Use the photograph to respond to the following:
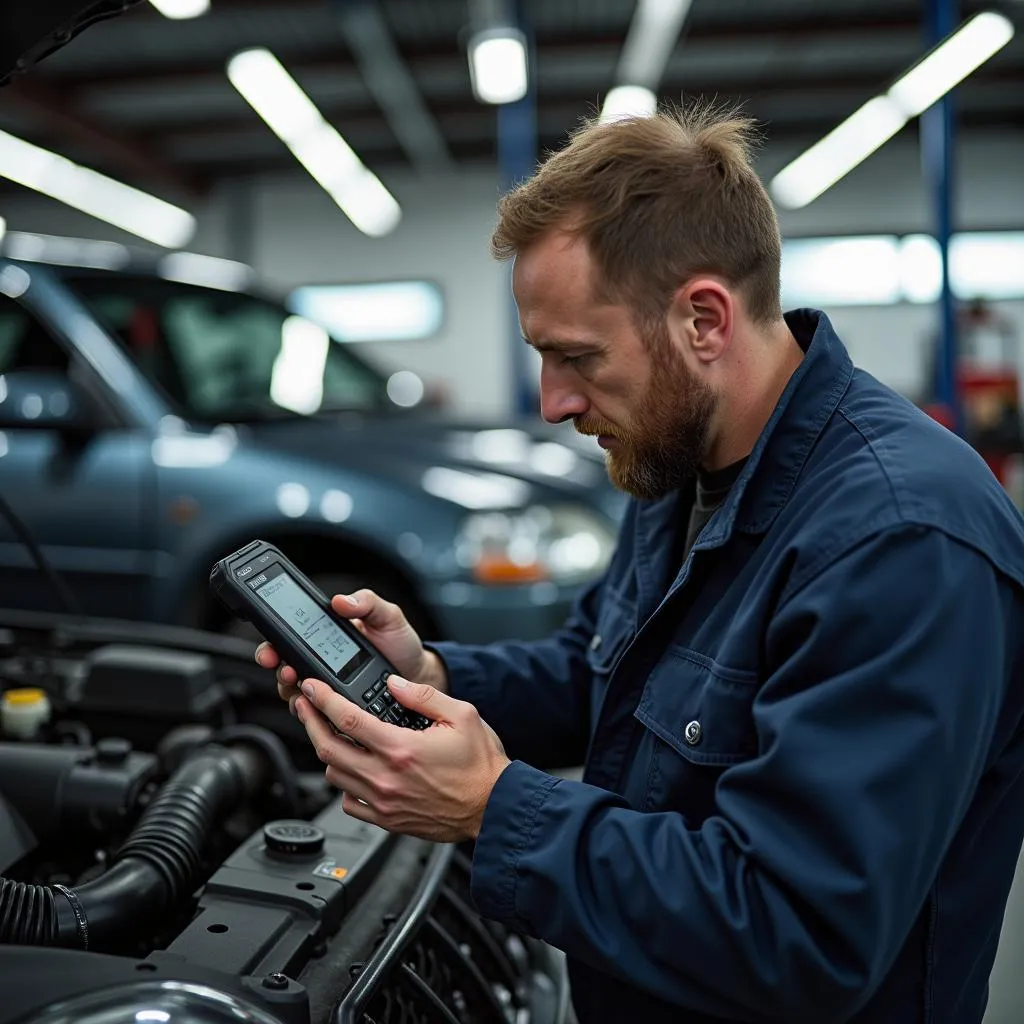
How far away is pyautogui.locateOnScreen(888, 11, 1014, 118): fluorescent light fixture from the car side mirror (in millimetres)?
5262

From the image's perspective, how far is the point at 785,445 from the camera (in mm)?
1167

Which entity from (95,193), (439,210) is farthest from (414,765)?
(439,210)

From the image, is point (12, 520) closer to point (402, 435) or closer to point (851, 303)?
point (402, 435)

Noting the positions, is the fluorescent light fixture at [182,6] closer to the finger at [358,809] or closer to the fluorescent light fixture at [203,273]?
the fluorescent light fixture at [203,273]

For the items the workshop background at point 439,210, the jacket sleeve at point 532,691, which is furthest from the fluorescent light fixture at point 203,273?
the jacket sleeve at point 532,691

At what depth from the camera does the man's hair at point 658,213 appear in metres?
1.18

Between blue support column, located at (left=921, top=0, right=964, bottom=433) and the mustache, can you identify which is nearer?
the mustache

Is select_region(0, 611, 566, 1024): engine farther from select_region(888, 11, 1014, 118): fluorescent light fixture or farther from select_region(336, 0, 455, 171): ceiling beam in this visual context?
select_region(336, 0, 455, 171): ceiling beam

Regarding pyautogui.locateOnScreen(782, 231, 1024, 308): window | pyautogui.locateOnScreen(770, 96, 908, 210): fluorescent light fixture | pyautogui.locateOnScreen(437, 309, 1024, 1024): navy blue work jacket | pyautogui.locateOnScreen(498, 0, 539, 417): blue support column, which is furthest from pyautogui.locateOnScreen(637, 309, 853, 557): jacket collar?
pyautogui.locateOnScreen(782, 231, 1024, 308): window

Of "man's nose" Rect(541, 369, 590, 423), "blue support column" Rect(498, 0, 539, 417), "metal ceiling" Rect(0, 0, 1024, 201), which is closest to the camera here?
"man's nose" Rect(541, 369, 590, 423)

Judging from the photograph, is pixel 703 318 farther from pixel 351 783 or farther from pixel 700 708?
pixel 351 783

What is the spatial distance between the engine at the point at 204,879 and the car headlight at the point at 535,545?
96cm

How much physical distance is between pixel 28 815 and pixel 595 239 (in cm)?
111

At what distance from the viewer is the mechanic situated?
93 centimetres
